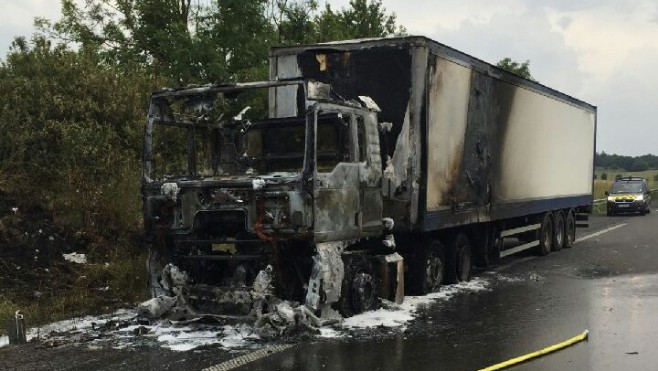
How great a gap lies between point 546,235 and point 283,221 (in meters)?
10.6

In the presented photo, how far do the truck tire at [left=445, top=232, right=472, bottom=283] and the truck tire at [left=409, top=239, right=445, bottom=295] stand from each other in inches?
9.6

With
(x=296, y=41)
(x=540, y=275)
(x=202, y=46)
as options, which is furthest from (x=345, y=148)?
(x=296, y=41)

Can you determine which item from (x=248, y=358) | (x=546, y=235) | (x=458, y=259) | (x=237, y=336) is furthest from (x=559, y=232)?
(x=248, y=358)

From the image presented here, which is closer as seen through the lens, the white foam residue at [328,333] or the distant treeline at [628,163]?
the white foam residue at [328,333]

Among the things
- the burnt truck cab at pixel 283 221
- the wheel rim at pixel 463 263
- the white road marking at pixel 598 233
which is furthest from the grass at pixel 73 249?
the white road marking at pixel 598 233

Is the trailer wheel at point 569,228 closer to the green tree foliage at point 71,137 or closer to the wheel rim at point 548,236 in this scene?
the wheel rim at point 548,236

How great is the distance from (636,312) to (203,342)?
225 inches

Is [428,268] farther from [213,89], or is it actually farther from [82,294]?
[82,294]

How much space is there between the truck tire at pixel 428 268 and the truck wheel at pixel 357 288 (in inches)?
58.8

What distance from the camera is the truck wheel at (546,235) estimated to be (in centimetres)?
1589

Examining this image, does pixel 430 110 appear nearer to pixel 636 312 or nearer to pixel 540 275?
pixel 636 312

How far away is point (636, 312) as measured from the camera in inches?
357

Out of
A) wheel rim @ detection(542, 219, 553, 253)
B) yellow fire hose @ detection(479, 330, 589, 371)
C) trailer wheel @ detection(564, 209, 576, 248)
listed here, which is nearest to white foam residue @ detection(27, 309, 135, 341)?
yellow fire hose @ detection(479, 330, 589, 371)

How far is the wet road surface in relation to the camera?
6.48m
